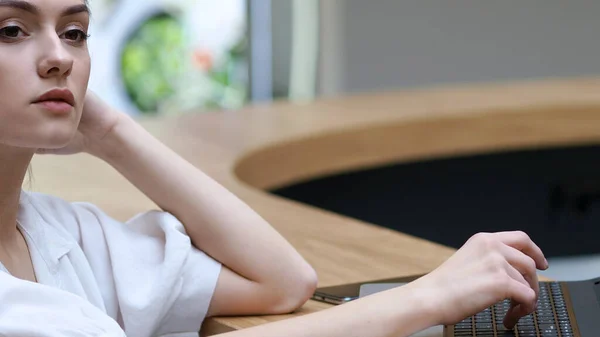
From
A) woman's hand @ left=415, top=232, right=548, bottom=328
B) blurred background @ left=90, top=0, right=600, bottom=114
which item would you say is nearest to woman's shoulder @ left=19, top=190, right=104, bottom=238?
woman's hand @ left=415, top=232, right=548, bottom=328

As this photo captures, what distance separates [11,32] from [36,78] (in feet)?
0.18

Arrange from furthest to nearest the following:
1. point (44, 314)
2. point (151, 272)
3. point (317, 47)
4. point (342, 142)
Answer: point (317, 47) → point (342, 142) → point (151, 272) → point (44, 314)

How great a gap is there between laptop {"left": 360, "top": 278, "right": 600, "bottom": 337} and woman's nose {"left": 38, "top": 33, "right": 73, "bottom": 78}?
447 millimetres

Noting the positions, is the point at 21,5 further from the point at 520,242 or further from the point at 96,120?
the point at 520,242

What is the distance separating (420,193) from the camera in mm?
2719

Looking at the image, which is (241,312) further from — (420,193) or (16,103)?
(420,193)

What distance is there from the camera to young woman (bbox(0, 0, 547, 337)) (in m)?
0.99

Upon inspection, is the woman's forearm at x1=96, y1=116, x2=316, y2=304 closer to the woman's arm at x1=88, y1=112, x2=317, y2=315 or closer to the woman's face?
the woman's arm at x1=88, y1=112, x2=317, y2=315

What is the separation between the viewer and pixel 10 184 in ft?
3.54

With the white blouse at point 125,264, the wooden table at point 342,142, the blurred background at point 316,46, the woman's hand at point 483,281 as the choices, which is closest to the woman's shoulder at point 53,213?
the white blouse at point 125,264

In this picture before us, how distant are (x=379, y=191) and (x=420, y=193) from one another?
143mm

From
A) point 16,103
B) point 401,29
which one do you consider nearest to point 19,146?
point 16,103

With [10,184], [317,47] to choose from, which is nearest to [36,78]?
[10,184]

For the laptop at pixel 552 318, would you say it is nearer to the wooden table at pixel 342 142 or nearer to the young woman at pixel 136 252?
the young woman at pixel 136 252
